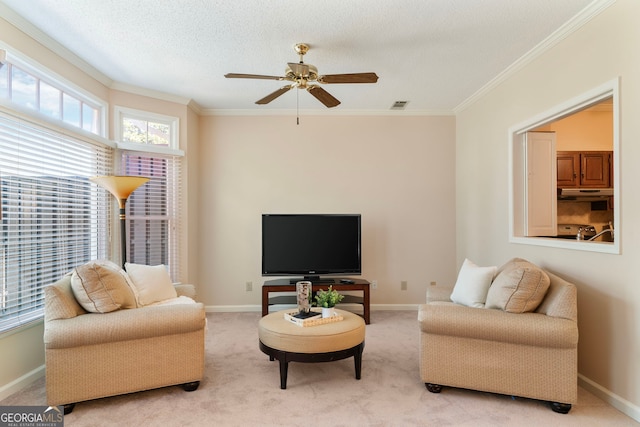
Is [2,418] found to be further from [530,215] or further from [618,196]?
[530,215]

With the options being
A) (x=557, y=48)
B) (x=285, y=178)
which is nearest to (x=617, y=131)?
(x=557, y=48)

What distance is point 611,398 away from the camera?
2461 mm

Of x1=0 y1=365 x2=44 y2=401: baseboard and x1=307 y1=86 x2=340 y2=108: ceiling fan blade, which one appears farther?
x1=307 y1=86 x2=340 y2=108: ceiling fan blade

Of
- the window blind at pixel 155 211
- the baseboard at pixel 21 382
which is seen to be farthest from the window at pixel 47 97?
the baseboard at pixel 21 382

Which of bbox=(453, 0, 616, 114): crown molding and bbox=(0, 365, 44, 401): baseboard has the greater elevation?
bbox=(453, 0, 616, 114): crown molding

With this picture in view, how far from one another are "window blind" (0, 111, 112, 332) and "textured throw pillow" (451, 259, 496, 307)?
11.5 ft

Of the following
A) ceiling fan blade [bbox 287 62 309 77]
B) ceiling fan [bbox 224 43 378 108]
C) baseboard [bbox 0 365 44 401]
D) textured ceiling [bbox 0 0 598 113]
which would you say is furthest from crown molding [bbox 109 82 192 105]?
baseboard [bbox 0 365 44 401]

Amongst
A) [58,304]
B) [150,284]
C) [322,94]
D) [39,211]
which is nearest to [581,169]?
[322,94]

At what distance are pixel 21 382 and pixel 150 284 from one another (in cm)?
109

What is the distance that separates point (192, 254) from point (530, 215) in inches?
159

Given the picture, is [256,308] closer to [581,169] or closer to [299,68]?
[299,68]

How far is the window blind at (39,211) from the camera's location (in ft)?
8.63

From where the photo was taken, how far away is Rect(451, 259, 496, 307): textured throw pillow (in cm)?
290

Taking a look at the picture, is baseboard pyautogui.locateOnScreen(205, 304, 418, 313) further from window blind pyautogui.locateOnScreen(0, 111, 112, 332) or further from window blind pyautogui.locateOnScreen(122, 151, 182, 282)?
window blind pyautogui.locateOnScreen(0, 111, 112, 332)
